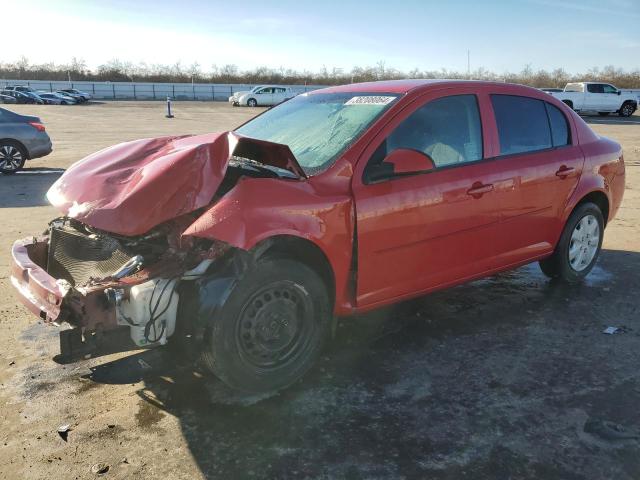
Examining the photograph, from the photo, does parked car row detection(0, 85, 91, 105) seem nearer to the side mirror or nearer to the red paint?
the red paint

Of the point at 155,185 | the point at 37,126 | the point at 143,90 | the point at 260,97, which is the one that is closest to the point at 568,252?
the point at 155,185

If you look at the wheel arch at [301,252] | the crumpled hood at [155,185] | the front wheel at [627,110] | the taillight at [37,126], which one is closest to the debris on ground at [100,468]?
the crumpled hood at [155,185]

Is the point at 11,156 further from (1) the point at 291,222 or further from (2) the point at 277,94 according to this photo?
(2) the point at 277,94

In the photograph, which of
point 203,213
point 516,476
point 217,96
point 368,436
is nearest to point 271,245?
point 203,213

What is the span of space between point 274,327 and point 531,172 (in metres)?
2.45

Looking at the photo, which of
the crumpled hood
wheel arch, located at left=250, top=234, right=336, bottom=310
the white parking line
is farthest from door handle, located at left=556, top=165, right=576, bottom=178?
the white parking line

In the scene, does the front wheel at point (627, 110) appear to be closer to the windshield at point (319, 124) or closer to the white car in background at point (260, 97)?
the white car in background at point (260, 97)

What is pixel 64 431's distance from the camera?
2.99 meters

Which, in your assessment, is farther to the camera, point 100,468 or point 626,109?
point 626,109

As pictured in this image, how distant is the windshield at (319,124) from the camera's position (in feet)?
12.0

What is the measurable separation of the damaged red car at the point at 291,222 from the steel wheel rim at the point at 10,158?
8995 mm

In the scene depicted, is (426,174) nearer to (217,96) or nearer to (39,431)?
(39,431)

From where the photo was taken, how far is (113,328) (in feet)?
9.49

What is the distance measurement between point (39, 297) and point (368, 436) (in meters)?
1.93
